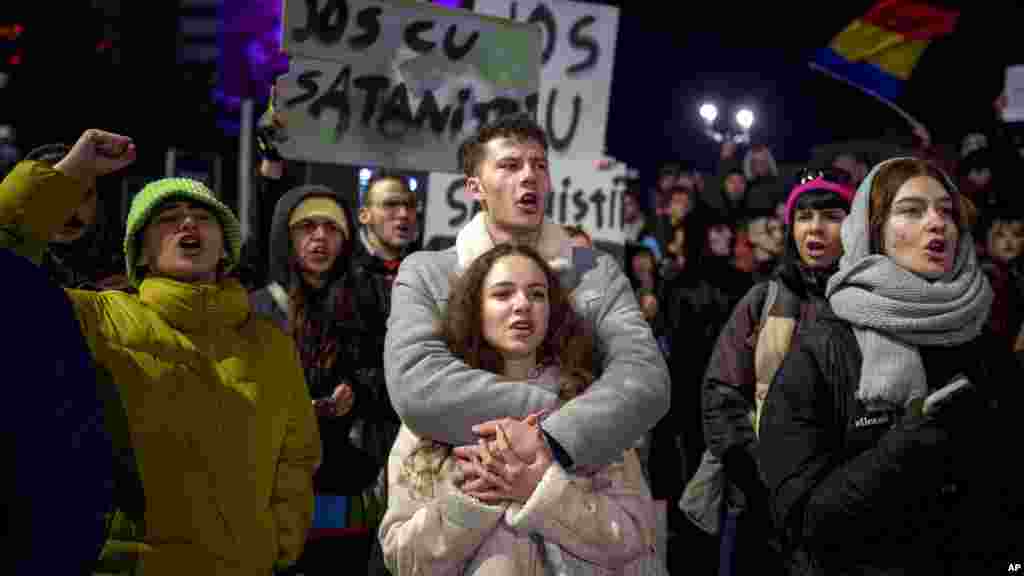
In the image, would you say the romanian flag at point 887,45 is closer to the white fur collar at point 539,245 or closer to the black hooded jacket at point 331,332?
the black hooded jacket at point 331,332

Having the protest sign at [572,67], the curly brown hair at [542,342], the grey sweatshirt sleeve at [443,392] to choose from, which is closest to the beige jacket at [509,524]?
the grey sweatshirt sleeve at [443,392]

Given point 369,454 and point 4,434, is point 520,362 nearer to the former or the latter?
point 369,454

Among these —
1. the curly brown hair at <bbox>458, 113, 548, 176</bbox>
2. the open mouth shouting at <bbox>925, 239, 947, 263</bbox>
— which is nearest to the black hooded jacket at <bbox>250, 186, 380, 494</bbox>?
the curly brown hair at <bbox>458, 113, 548, 176</bbox>

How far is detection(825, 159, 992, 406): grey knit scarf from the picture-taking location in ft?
9.54

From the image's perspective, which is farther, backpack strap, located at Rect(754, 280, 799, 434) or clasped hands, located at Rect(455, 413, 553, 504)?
backpack strap, located at Rect(754, 280, 799, 434)

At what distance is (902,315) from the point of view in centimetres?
296

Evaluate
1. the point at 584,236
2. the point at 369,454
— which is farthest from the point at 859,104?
the point at 369,454

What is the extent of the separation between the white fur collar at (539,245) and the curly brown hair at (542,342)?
0.15 m

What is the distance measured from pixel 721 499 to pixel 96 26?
737 inches

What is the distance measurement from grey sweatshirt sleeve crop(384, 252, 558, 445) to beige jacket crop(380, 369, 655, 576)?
4.7 inches

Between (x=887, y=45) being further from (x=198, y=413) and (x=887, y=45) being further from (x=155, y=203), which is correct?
(x=198, y=413)

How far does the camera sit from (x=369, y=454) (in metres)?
4.42

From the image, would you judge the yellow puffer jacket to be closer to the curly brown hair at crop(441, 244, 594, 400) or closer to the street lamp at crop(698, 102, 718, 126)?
the curly brown hair at crop(441, 244, 594, 400)

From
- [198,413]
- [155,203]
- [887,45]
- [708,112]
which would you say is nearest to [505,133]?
[155,203]
